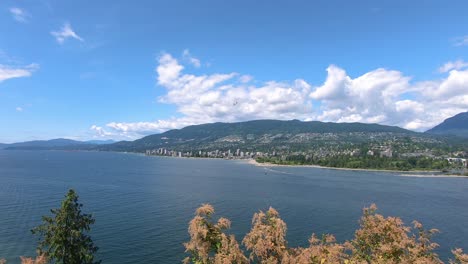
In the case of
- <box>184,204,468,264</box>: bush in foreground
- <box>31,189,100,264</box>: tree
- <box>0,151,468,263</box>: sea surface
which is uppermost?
<box>184,204,468,264</box>: bush in foreground

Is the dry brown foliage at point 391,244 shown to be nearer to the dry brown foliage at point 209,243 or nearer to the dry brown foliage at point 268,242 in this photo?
the dry brown foliage at point 268,242

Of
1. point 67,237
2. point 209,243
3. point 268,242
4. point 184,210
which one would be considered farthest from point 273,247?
point 184,210

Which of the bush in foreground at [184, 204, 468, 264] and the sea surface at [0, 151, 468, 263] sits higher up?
the bush in foreground at [184, 204, 468, 264]

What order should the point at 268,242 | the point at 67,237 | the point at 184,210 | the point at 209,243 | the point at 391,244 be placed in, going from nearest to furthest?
1. the point at 268,242
2. the point at 209,243
3. the point at 391,244
4. the point at 67,237
5. the point at 184,210

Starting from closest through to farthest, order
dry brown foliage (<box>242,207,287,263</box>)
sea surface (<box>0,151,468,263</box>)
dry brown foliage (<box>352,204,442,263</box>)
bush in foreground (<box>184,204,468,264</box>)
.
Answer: bush in foreground (<box>184,204,468,264</box>)
dry brown foliage (<box>242,207,287,263</box>)
dry brown foliage (<box>352,204,442,263</box>)
sea surface (<box>0,151,468,263</box>)

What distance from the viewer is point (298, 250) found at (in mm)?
17562

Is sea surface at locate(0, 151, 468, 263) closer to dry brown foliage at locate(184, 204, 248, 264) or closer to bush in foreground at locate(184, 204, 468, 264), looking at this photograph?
dry brown foliage at locate(184, 204, 248, 264)

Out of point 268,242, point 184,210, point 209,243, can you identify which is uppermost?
point 268,242

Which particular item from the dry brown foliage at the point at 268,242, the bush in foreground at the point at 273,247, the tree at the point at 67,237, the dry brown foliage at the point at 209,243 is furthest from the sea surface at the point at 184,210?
the dry brown foliage at the point at 268,242

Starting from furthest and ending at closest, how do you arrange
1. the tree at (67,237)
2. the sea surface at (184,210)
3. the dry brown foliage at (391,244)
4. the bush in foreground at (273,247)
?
the sea surface at (184,210), the tree at (67,237), the dry brown foliage at (391,244), the bush in foreground at (273,247)

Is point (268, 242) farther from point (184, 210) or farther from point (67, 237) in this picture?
point (184, 210)

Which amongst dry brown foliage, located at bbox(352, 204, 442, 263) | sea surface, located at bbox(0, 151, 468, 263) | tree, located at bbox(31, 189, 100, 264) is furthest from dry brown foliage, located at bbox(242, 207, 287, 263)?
sea surface, located at bbox(0, 151, 468, 263)

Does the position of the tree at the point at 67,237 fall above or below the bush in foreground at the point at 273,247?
below

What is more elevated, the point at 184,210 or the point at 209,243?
the point at 209,243
